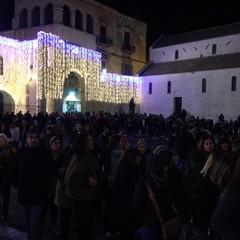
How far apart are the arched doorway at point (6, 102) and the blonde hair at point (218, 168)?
96.7ft

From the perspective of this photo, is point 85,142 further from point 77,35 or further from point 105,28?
point 105,28

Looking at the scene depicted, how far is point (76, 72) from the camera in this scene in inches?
1380

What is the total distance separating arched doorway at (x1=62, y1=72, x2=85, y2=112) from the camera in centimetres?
3555

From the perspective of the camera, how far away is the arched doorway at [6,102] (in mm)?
31703

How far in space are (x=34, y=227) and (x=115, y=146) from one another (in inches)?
95.5

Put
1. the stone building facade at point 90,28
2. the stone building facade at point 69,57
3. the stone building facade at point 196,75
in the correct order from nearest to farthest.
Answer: the stone building facade at point 69,57 < the stone building facade at point 196,75 < the stone building facade at point 90,28

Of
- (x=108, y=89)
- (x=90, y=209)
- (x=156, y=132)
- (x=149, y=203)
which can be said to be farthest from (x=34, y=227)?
(x=108, y=89)

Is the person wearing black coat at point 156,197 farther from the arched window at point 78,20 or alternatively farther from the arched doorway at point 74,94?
the arched window at point 78,20

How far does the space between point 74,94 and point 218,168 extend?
32.7 meters

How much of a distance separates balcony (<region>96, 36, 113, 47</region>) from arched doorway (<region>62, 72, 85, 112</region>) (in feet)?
22.9

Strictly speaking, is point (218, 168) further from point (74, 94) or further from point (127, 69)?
point (127, 69)

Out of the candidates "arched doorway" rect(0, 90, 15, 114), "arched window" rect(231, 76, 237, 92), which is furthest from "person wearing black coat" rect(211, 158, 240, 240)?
"arched window" rect(231, 76, 237, 92)

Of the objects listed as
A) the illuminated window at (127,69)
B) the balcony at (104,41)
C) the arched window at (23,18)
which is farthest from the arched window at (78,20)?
the illuminated window at (127,69)

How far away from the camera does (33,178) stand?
507 centimetres
